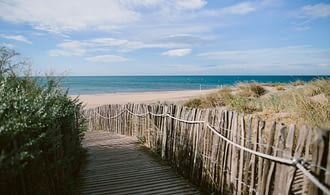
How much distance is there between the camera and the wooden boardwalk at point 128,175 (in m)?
4.45

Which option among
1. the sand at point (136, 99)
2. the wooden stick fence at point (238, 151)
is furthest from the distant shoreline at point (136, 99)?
the wooden stick fence at point (238, 151)

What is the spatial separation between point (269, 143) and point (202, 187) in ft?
6.46

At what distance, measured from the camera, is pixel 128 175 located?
16.8 ft

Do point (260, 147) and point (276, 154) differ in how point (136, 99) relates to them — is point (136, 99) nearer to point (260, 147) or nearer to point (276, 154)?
point (260, 147)

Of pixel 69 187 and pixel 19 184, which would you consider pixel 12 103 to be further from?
pixel 69 187

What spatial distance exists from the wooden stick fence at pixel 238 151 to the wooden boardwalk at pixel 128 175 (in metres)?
0.29

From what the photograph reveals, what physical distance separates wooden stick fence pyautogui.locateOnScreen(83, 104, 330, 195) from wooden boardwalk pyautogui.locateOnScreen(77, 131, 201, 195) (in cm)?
29

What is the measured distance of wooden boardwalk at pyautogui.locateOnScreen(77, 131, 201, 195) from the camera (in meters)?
4.45

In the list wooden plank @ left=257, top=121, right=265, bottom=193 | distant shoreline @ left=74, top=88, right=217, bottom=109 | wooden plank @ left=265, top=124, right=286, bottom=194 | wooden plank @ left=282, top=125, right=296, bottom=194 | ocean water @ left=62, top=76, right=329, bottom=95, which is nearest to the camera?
wooden plank @ left=282, top=125, right=296, bottom=194

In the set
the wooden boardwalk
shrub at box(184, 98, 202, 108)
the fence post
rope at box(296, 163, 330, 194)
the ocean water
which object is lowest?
the ocean water

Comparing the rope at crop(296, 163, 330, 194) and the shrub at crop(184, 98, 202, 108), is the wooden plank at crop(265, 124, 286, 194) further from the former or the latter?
the shrub at crop(184, 98, 202, 108)

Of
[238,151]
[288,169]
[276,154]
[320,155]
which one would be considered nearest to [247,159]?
[238,151]

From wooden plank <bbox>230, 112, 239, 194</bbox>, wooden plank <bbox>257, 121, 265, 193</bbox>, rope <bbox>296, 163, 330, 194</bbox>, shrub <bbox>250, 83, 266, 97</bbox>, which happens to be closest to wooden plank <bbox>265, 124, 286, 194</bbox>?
wooden plank <bbox>257, 121, 265, 193</bbox>

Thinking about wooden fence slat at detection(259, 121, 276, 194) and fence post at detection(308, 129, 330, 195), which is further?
wooden fence slat at detection(259, 121, 276, 194)
